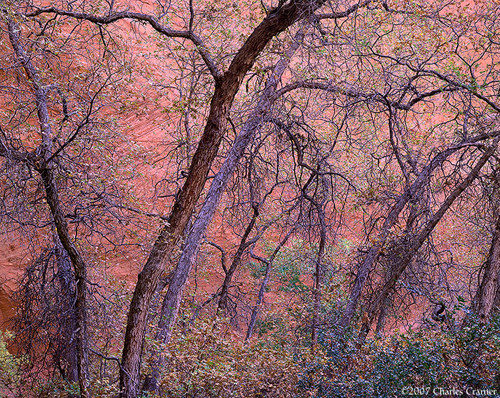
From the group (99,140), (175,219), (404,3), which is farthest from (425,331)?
(99,140)

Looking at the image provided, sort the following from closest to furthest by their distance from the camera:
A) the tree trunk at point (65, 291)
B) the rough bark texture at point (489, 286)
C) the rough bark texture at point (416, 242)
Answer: the rough bark texture at point (489, 286) < the rough bark texture at point (416, 242) < the tree trunk at point (65, 291)

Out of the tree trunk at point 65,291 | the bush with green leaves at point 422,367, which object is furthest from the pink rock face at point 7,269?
the bush with green leaves at point 422,367

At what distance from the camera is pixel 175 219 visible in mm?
5727

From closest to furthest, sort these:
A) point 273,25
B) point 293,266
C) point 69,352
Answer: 1. point 273,25
2. point 69,352
3. point 293,266

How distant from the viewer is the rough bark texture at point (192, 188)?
5617 millimetres

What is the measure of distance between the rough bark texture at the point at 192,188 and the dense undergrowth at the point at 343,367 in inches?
17.2

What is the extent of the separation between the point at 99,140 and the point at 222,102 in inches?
141

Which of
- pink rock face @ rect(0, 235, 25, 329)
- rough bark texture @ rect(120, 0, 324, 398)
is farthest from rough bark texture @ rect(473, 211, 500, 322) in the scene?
pink rock face @ rect(0, 235, 25, 329)

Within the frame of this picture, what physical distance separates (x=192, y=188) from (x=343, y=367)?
3489 millimetres

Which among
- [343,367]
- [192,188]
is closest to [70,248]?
[192,188]

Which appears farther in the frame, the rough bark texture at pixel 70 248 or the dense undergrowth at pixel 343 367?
the rough bark texture at pixel 70 248

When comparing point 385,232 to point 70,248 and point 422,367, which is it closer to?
point 422,367

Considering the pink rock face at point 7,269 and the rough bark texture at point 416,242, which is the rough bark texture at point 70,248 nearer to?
the rough bark texture at point 416,242

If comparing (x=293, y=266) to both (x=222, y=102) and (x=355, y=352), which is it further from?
(x=222, y=102)
